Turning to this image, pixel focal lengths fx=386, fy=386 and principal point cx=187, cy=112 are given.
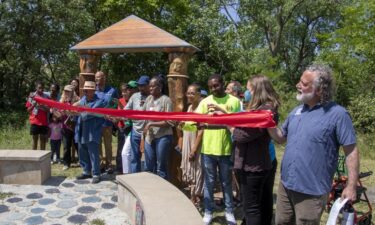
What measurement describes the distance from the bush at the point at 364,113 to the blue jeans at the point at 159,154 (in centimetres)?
1083

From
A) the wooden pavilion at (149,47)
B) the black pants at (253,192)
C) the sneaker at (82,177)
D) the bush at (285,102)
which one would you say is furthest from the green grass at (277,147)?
the bush at (285,102)

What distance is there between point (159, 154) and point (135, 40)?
1.98 metres

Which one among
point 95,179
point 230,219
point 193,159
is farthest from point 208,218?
point 95,179

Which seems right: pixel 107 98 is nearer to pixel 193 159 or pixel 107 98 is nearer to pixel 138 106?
pixel 138 106

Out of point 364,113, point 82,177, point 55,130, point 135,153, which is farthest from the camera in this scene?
point 364,113

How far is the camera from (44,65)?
17922 millimetres

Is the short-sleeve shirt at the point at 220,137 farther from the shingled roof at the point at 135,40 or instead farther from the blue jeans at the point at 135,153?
the shingled roof at the point at 135,40

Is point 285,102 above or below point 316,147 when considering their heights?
below

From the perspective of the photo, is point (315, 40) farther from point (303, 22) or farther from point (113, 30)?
point (113, 30)

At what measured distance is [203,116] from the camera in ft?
14.2

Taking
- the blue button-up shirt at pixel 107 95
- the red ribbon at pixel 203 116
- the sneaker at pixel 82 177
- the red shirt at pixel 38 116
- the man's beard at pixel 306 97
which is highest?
the man's beard at pixel 306 97

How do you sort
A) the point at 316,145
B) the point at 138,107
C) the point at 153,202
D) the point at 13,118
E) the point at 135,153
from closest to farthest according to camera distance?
the point at 316,145 < the point at 153,202 < the point at 138,107 < the point at 135,153 < the point at 13,118

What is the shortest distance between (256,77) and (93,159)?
3.46 meters

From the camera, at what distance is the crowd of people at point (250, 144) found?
2.93 meters
